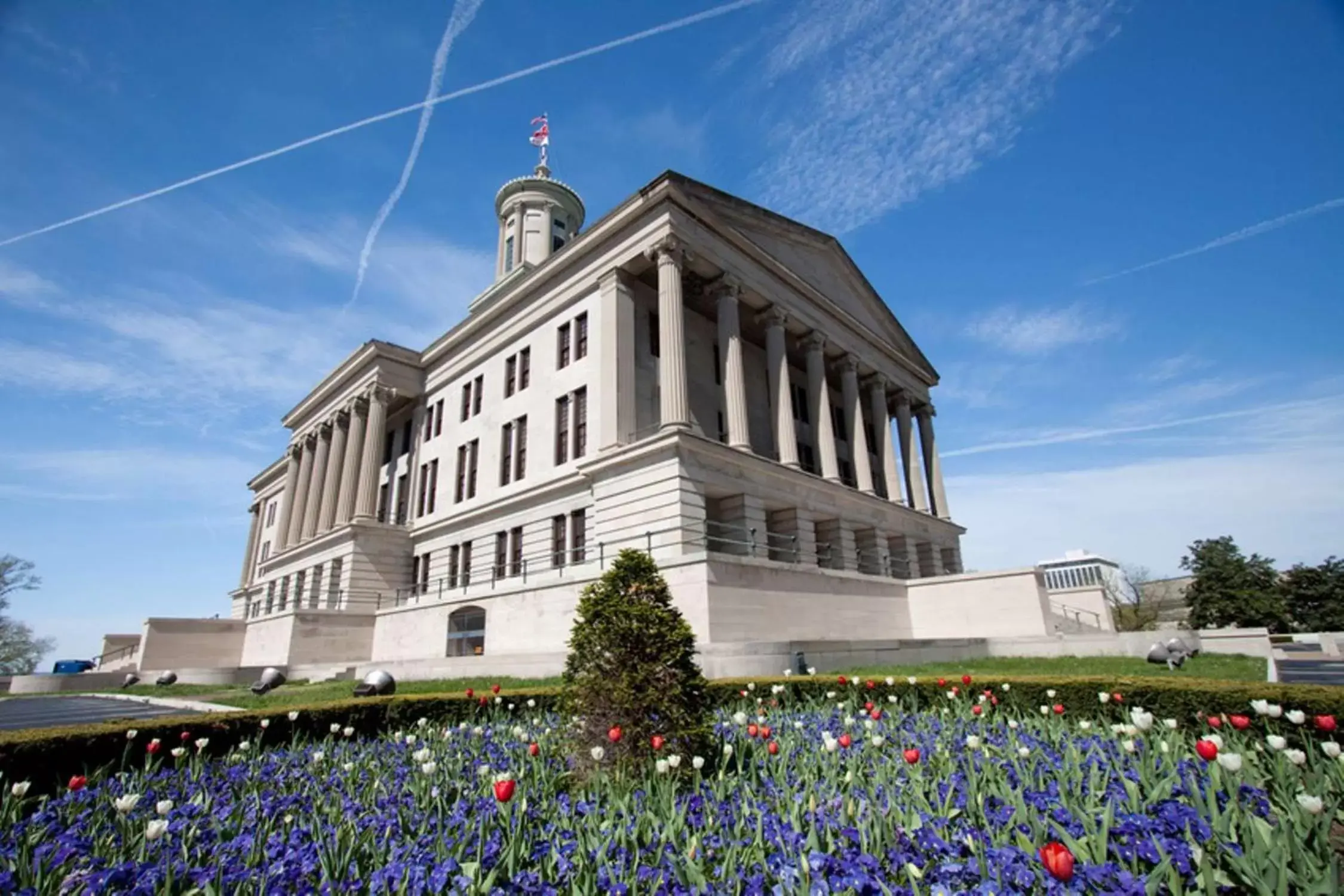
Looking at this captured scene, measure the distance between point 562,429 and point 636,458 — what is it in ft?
25.9

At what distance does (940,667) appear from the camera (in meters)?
19.3

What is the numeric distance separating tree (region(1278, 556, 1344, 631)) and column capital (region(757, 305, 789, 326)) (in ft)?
170

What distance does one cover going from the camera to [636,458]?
82.5ft

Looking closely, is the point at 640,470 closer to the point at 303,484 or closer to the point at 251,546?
the point at 303,484

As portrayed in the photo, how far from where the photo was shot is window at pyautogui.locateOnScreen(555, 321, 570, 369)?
3269cm

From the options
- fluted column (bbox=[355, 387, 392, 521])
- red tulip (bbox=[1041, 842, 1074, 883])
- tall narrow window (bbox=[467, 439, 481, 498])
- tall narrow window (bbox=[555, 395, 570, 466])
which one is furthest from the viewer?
fluted column (bbox=[355, 387, 392, 521])

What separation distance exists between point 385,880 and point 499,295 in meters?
36.9

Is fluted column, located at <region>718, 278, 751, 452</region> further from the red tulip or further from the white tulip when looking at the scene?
the red tulip

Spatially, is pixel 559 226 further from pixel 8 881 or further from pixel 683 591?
pixel 8 881

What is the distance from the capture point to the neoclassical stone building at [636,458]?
24922 mm

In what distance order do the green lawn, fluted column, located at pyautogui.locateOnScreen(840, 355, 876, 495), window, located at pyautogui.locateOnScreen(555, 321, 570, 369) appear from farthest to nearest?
fluted column, located at pyautogui.locateOnScreen(840, 355, 876, 495), window, located at pyautogui.locateOnScreen(555, 321, 570, 369), the green lawn

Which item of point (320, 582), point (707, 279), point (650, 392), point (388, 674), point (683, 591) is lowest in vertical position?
point (388, 674)

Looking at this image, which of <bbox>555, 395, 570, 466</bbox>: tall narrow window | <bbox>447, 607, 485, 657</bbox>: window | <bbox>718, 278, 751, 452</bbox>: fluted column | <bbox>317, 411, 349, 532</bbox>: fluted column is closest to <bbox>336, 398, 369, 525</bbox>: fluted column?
<bbox>317, 411, 349, 532</bbox>: fluted column

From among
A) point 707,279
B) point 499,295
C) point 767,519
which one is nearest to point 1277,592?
point 767,519
